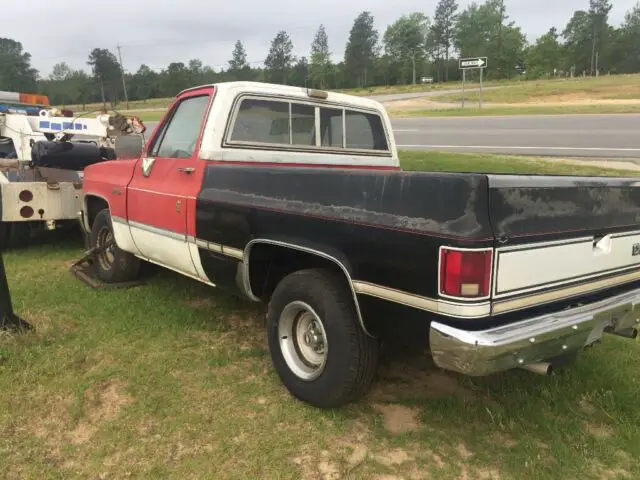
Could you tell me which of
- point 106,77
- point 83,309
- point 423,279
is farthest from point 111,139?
point 106,77

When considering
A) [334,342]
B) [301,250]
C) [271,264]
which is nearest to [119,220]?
[271,264]

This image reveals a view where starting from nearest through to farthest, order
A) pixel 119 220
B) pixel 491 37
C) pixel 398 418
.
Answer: pixel 398 418, pixel 119 220, pixel 491 37

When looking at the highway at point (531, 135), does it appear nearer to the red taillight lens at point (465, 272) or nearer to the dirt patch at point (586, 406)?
the dirt patch at point (586, 406)

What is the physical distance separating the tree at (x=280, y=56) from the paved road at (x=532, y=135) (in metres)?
75.6

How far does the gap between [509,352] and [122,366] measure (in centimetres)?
257

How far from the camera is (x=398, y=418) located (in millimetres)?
3191

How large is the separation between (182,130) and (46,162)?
368cm

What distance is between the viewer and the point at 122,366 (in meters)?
3.77

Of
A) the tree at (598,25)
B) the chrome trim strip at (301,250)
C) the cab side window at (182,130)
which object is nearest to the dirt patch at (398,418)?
the chrome trim strip at (301,250)

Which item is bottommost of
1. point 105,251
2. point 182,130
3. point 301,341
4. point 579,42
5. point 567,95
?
point 301,341

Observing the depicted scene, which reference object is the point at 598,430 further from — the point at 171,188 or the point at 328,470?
the point at 171,188

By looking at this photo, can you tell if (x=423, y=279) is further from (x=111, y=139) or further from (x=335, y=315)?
(x=111, y=139)

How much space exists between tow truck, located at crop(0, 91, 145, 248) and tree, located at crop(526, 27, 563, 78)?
→ 8262 centimetres

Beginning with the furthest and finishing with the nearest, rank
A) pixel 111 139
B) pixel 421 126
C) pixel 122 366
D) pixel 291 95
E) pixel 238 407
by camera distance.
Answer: pixel 421 126 < pixel 111 139 < pixel 291 95 < pixel 122 366 < pixel 238 407
